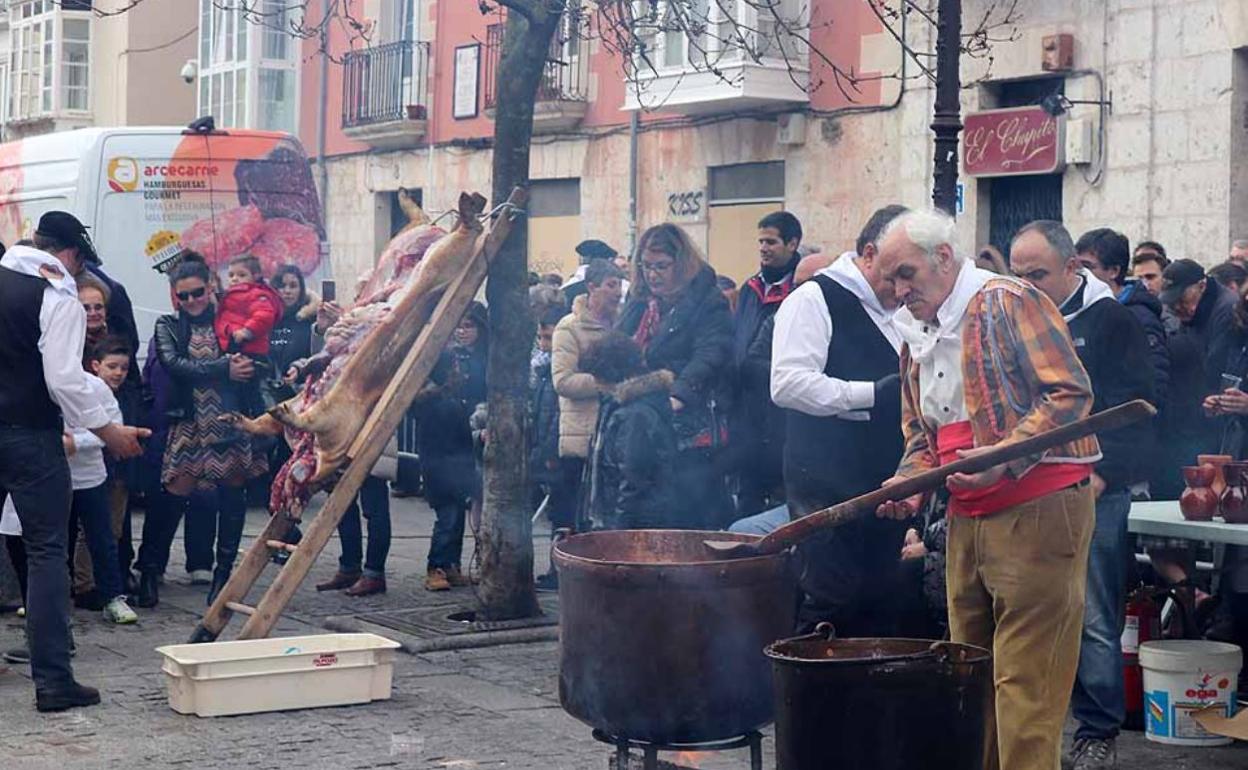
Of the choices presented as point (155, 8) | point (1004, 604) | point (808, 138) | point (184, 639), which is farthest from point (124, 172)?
point (155, 8)

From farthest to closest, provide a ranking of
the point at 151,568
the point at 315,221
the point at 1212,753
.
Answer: the point at 315,221 → the point at 151,568 → the point at 1212,753

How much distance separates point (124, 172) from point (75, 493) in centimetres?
487

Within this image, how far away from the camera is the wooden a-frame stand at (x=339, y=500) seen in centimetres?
814

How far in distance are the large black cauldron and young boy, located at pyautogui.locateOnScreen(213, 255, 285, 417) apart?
216 inches

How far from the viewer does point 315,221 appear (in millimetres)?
14500

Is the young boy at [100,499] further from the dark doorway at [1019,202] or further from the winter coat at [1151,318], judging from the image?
the dark doorway at [1019,202]

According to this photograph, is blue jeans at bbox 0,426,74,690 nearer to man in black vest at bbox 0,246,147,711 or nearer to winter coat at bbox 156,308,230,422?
man in black vest at bbox 0,246,147,711

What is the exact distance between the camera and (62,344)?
7.34m

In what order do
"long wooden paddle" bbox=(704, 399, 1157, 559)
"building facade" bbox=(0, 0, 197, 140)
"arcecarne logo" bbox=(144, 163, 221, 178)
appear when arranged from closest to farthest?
"long wooden paddle" bbox=(704, 399, 1157, 559) → "arcecarne logo" bbox=(144, 163, 221, 178) → "building facade" bbox=(0, 0, 197, 140)

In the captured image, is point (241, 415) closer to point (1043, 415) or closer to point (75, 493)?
point (75, 493)

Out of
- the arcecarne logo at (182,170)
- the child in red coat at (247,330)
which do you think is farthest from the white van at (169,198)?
the child in red coat at (247,330)

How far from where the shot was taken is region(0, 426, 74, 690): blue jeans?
7.31m

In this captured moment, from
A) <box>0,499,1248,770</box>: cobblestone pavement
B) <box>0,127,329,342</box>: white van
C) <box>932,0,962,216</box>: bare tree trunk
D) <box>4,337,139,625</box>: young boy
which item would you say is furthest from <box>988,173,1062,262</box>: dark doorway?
<box>0,499,1248,770</box>: cobblestone pavement

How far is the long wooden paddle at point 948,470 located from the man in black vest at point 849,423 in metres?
1.15
